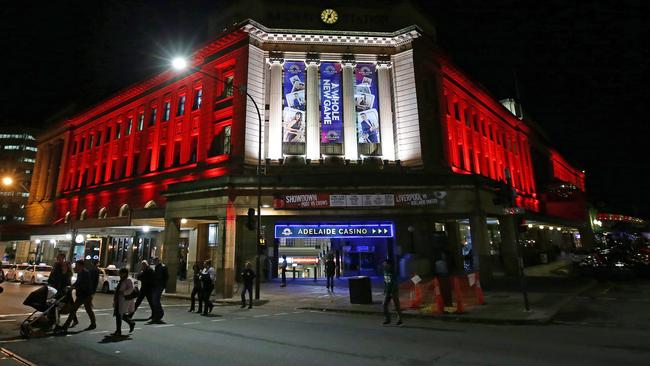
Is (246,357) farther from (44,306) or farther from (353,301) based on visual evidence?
(353,301)

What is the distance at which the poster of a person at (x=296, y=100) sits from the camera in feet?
91.8

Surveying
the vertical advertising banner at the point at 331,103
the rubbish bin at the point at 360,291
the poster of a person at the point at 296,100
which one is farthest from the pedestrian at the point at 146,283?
the poster of a person at the point at 296,100

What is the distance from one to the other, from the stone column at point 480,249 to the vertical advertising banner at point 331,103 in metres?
11.4

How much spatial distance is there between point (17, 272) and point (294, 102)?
88.8 feet

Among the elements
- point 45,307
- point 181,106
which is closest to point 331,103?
point 181,106

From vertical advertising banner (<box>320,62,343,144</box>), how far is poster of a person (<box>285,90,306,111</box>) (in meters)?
1.49

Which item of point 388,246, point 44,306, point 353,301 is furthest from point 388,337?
point 388,246

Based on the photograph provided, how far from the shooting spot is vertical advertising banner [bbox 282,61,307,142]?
27.5 metres

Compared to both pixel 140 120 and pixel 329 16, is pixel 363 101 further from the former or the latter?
pixel 140 120

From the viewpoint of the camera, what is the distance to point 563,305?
1345 cm

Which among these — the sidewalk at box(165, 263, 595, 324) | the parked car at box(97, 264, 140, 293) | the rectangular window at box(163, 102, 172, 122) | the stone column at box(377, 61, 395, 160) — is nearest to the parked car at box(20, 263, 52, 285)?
the parked car at box(97, 264, 140, 293)

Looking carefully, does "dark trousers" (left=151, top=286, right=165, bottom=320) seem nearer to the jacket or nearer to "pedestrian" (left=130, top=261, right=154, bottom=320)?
"pedestrian" (left=130, top=261, right=154, bottom=320)

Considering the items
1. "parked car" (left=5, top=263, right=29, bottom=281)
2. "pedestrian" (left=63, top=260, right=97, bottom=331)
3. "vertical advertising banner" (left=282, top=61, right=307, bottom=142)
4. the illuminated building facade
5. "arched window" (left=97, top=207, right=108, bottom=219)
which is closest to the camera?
"pedestrian" (left=63, top=260, right=97, bottom=331)

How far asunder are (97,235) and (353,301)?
3177cm
